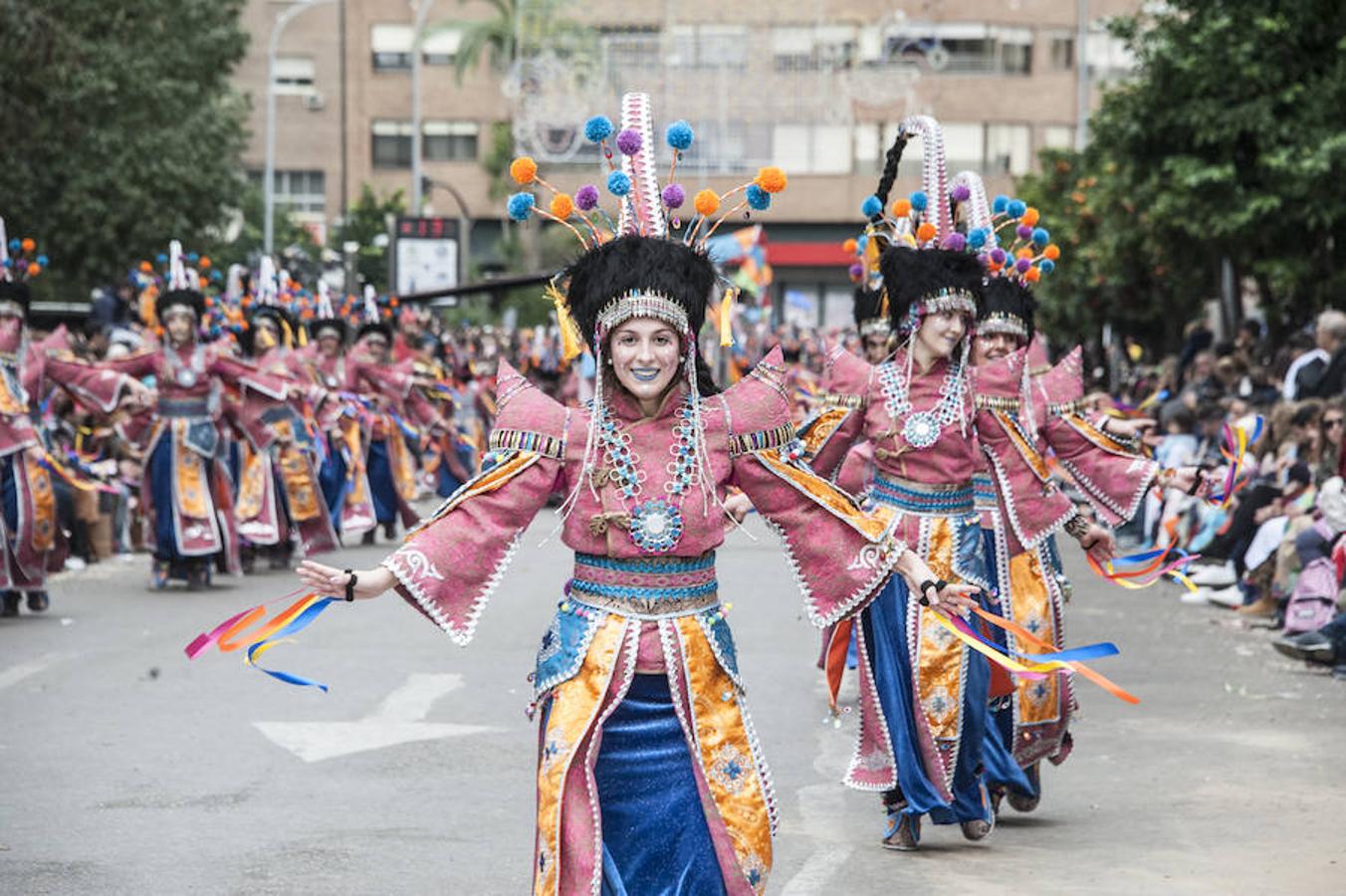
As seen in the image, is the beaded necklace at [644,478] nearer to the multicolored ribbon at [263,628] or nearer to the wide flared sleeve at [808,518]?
the wide flared sleeve at [808,518]

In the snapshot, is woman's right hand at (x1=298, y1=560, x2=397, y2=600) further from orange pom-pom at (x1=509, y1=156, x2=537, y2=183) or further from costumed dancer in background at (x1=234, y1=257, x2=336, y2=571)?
costumed dancer in background at (x1=234, y1=257, x2=336, y2=571)

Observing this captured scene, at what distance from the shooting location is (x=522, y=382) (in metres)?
6.09

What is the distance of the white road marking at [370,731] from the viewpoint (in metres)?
9.70

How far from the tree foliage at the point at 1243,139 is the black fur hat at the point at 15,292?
32.9ft

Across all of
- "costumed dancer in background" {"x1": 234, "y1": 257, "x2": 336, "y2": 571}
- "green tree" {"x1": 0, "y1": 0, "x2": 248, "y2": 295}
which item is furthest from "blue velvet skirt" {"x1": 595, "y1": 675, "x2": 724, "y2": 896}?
"green tree" {"x1": 0, "y1": 0, "x2": 248, "y2": 295}

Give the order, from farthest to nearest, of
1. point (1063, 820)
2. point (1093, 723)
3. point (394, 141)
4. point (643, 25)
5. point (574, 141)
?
point (394, 141) → point (643, 25) → point (574, 141) → point (1093, 723) → point (1063, 820)

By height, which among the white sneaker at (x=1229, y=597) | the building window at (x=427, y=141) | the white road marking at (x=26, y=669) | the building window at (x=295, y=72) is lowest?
the white sneaker at (x=1229, y=597)

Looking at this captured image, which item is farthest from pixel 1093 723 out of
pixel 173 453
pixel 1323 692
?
pixel 173 453

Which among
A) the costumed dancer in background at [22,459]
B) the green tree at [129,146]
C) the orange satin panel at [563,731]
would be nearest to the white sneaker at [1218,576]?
the costumed dancer in background at [22,459]

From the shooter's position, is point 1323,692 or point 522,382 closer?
point 522,382

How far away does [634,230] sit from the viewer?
6.04 metres

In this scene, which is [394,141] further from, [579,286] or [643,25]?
[579,286]

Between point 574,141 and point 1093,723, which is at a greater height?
point 574,141

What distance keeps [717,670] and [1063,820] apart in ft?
10.1
